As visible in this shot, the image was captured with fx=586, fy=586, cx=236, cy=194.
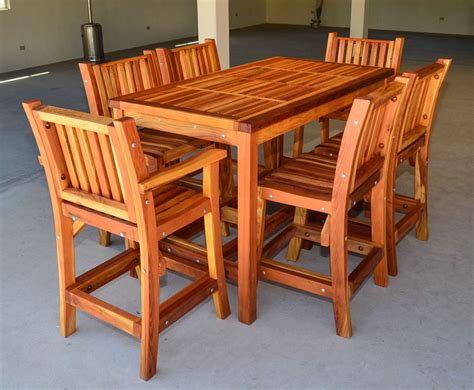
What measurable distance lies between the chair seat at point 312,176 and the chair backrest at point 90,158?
672mm

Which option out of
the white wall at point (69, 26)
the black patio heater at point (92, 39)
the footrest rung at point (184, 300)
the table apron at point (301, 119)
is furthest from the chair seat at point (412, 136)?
the white wall at point (69, 26)

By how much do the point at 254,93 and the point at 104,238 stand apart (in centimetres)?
117

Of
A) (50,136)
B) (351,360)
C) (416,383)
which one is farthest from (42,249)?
(416,383)

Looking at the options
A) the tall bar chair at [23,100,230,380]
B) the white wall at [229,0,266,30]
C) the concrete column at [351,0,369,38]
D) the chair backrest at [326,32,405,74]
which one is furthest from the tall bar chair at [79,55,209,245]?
the white wall at [229,0,266,30]

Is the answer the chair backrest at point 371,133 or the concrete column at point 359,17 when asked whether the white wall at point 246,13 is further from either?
the chair backrest at point 371,133

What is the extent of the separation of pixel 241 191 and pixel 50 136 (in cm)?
75

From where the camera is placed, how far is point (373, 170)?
2475mm

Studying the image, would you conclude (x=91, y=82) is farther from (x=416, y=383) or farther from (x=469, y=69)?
(x=469, y=69)

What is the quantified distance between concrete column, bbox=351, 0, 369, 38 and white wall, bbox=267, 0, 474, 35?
13.9 ft

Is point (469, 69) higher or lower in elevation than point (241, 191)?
lower

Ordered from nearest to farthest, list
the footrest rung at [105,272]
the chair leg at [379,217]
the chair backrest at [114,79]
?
the footrest rung at [105,272] → the chair leg at [379,217] → the chair backrest at [114,79]

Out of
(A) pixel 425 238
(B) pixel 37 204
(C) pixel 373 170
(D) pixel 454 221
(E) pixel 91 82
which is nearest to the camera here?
(C) pixel 373 170

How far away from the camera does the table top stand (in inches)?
94.0

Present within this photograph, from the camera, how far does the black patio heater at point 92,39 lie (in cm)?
898
